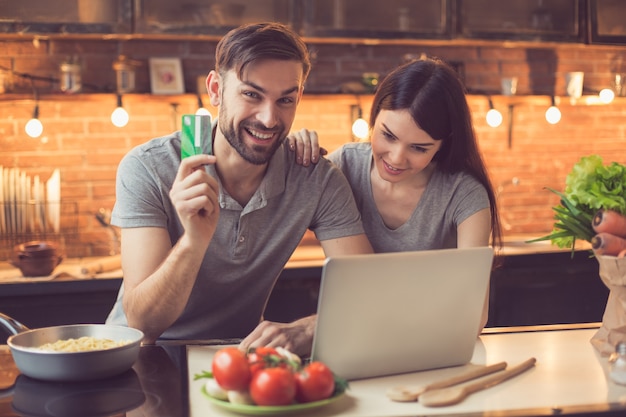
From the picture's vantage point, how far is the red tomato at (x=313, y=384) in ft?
4.24

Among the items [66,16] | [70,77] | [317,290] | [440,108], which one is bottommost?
[317,290]

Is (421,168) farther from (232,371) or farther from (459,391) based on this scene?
(232,371)

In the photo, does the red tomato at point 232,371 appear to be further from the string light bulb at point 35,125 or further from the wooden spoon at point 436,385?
the string light bulb at point 35,125

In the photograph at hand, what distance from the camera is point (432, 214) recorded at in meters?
2.29

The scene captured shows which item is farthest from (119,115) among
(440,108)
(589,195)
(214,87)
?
(589,195)

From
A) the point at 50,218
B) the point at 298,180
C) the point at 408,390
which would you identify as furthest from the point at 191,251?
the point at 50,218

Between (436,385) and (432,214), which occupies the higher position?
(432,214)

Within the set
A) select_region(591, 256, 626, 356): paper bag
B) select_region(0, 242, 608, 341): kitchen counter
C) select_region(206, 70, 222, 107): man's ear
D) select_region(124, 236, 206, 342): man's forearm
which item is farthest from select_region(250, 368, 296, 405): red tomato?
select_region(0, 242, 608, 341): kitchen counter

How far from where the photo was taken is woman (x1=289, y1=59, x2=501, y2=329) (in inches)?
84.7

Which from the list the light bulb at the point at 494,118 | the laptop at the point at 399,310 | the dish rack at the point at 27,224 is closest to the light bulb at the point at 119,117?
the dish rack at the point at 27,224

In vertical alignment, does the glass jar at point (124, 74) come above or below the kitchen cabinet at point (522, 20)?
below

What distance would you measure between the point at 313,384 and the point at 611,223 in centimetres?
73

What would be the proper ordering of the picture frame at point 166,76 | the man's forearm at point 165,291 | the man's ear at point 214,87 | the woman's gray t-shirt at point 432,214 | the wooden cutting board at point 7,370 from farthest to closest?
the picture frame at point 166,76 < the woman's gray t-shirt at point 432,214 < the man's ear at point 214,87 < the man's forearm at point 165,291 < the wooden cutting board at point 7,370

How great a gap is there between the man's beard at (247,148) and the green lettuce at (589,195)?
0.69m
